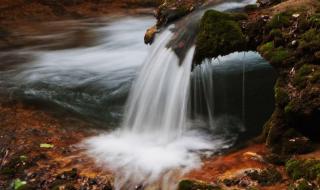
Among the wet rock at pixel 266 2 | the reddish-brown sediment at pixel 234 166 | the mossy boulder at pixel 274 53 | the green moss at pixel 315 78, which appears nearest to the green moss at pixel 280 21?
the mossy boulder at pixel 274 53

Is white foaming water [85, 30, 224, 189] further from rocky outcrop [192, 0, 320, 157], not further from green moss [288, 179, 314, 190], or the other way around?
green moss [288, 179, 314, 190]

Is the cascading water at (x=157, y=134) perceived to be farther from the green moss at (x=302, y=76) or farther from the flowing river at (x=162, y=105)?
the green moss at (x=302, y=76)

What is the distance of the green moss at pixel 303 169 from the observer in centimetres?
513

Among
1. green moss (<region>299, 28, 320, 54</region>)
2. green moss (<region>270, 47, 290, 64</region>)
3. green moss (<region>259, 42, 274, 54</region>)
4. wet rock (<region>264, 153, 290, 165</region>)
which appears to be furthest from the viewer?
green moss (<region>259, 42, 274, 54</region>)

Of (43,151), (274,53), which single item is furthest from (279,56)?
(43,151)

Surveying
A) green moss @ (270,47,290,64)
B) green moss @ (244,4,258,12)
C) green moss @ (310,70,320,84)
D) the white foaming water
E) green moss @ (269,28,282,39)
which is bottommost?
the white foaming water

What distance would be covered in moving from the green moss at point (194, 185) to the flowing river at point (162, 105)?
14.2 inches

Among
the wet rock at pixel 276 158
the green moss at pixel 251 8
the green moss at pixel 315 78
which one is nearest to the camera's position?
the wet rock at pixel 276 158

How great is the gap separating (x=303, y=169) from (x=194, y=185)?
47.0 inches

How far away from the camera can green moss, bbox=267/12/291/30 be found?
715cm

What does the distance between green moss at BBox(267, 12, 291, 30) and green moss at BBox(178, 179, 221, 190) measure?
297 centimetres

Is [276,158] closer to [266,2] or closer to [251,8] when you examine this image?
[251,8]

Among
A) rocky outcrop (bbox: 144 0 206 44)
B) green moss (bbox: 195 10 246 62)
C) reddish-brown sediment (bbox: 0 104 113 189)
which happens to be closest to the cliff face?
green moss (bbox: 195 10 246 62)

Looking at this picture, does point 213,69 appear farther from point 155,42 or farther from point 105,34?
point 105,34
